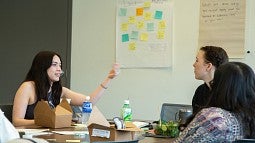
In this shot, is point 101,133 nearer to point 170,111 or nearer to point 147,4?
point 170,111

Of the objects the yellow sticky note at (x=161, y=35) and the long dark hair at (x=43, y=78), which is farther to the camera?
the yellow sticky note at (x=161, y=35)

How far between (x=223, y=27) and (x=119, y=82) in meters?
1.38

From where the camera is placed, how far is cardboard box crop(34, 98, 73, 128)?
2.69 metres

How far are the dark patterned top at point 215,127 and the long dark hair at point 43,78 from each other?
1.63 m

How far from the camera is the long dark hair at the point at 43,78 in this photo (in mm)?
3283

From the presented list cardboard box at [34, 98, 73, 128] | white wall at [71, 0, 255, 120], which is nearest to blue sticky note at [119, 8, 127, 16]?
white wall at [71, 0, 255, 120]

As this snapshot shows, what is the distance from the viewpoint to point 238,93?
1992 mm

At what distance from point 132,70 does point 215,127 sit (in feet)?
9.54

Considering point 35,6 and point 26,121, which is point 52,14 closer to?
point 35,6

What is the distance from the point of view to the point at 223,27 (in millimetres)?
4250

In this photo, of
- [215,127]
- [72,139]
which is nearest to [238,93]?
[215,127]

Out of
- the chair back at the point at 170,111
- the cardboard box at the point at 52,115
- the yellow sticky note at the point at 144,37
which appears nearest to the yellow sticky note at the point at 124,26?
the yellow sticky note at the point at 144,37

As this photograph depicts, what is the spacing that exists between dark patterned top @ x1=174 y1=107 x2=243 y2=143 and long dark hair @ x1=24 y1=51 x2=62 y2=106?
1628 mm

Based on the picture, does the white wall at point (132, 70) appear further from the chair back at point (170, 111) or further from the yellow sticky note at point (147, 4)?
the chair back at point (170, 111)
